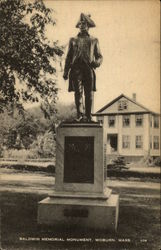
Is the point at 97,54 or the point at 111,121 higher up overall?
the point at 97,54

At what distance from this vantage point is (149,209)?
6.20 metres

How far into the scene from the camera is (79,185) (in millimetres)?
5016

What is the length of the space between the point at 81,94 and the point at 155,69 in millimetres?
1643

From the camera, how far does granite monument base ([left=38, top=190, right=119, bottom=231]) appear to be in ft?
15.5

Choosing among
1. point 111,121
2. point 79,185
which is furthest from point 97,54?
point 79,185

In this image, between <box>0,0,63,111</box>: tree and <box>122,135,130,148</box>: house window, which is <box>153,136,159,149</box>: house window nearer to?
<box>122,135,130,148</box>: house window

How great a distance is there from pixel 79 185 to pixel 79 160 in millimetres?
365

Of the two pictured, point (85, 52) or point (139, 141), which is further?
point (139, 141)

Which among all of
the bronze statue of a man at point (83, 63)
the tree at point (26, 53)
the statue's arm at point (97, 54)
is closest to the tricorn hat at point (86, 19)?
the bronze statue of a man at point (83, 63)

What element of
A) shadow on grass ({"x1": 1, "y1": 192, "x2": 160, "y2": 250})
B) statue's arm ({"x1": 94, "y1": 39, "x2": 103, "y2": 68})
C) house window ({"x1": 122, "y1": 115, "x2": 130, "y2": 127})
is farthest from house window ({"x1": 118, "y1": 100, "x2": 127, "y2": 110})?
shadow on grass ({"x1": 1, "y1": 192, "x2": 160, "y2": 250})

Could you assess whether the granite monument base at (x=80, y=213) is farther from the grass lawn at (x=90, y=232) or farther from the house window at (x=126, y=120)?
the house window at (x=126, y=120)

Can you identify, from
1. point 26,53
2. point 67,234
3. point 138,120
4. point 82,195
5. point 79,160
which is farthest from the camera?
point 138,120

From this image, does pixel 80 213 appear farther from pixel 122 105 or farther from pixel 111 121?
pixel 122 105

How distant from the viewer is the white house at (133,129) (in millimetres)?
6281
